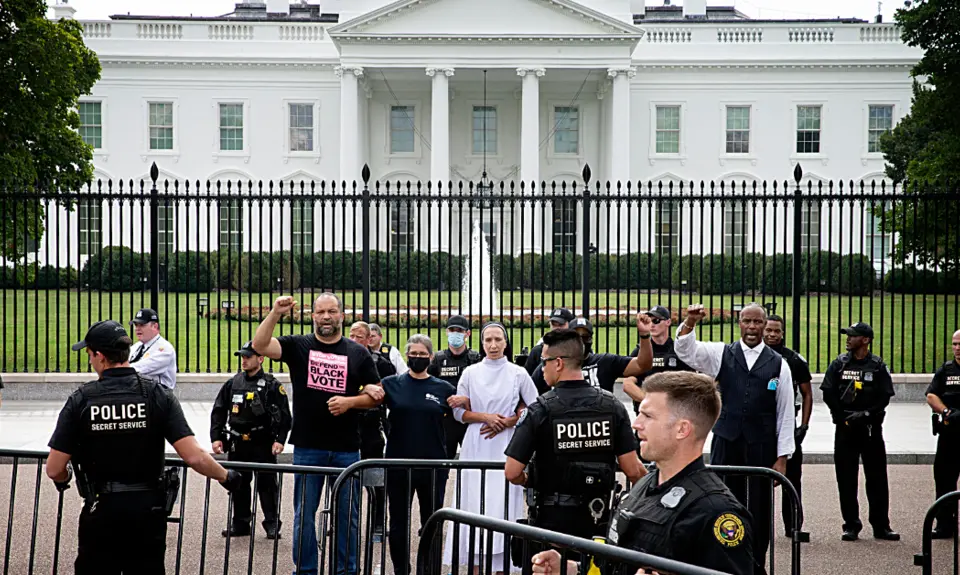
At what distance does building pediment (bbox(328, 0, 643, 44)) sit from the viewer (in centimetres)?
4156

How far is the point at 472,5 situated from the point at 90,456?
3937cm

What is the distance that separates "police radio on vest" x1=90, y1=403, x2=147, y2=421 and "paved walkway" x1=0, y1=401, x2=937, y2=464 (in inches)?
237

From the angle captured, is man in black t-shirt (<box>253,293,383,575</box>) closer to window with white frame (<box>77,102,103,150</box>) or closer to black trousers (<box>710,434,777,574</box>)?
black trousers (<box>710,434,777,574</box>)

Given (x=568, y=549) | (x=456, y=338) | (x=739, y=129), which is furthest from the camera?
(x=739, y=129)

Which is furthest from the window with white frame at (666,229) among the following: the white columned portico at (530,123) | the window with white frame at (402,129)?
the window with white frame at (402,129)

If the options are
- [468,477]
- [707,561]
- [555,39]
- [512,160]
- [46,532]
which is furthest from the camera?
[512,160]

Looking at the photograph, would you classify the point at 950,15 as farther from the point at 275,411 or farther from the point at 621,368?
the point at 275,411

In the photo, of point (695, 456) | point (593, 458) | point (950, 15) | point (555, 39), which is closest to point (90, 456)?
point (593, 458)

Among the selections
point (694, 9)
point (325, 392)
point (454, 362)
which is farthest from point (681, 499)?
point (694, 9)

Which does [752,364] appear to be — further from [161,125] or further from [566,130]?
[161,125]

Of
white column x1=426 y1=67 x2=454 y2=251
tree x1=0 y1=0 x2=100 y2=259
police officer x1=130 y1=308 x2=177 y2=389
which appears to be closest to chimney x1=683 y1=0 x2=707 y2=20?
white column x1=426 y1=67 x2=454 y2=251

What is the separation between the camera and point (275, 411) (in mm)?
8195

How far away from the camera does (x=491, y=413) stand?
7145mm

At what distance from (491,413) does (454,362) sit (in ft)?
6.52
